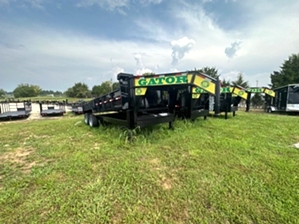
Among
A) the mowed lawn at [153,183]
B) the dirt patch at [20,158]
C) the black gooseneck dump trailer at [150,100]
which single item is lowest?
the dirt patch at [20,158]

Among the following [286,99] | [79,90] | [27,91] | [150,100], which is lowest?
[150,100]

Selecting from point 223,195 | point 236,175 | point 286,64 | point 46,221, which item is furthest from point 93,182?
point 286,64

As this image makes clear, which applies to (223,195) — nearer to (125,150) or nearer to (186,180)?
(186,180)

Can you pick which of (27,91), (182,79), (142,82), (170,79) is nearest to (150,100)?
(142,82)

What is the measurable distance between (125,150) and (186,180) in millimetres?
1843

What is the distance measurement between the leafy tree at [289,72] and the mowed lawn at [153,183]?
29952 millimetres

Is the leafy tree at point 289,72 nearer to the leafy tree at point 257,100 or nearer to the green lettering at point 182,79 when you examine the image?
the leafy tree at point 257,100

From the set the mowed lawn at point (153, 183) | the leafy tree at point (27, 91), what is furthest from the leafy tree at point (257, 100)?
the leafy tree at point (27, 91)

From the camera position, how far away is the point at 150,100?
607 cm

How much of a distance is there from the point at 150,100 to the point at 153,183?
398cm

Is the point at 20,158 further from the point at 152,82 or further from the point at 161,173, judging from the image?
the point at 152,82

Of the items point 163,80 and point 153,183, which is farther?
point 163,80

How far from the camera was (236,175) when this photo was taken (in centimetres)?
255

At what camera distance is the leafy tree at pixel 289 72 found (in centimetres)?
2585
